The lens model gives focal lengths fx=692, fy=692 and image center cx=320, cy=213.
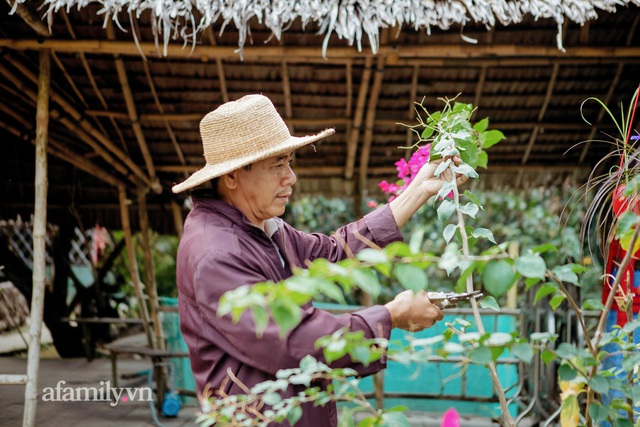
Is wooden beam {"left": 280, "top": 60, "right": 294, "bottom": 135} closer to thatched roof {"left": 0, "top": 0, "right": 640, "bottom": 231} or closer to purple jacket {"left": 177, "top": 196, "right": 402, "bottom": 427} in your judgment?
thatched roof {"left": 0, "top": 0, "right": 640, "bottom": 231}

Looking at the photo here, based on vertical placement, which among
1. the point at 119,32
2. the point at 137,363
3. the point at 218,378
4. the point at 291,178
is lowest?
the point at 137,363

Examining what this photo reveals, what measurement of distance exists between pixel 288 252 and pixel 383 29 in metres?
1.81

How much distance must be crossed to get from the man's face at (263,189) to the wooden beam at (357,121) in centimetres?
188

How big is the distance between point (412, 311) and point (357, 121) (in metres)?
2.64

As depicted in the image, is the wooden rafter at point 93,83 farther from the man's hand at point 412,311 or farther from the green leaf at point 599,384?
the green leaf at point 599,384

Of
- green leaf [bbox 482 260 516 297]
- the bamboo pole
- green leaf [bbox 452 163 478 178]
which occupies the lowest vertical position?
the bamboo pole

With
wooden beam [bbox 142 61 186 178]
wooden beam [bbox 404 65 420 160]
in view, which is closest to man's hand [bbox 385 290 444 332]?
wooden beam [bbox 404 65 420 160]

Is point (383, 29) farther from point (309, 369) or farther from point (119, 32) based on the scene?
point (309, 369)

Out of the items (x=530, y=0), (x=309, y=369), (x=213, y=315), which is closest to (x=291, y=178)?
(x=213, y=315)

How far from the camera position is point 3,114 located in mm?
4430

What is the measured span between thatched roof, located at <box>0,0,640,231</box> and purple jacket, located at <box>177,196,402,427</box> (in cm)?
142

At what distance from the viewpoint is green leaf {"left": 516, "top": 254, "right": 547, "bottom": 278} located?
3.34ft

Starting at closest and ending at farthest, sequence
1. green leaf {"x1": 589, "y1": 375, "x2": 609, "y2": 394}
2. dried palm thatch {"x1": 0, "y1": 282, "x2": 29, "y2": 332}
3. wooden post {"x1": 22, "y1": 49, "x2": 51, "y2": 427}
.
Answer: green leaf {"x1": 589, "y1": 375, "x2": 609, "y2": 394}
wooden post {"x1": 22, "y1": 49, "x2": 51, "y2": 427}
dried palm thatch {"x1": 0, "y1": 282, "x2": 29, "y2": 332}

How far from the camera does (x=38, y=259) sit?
317cm
